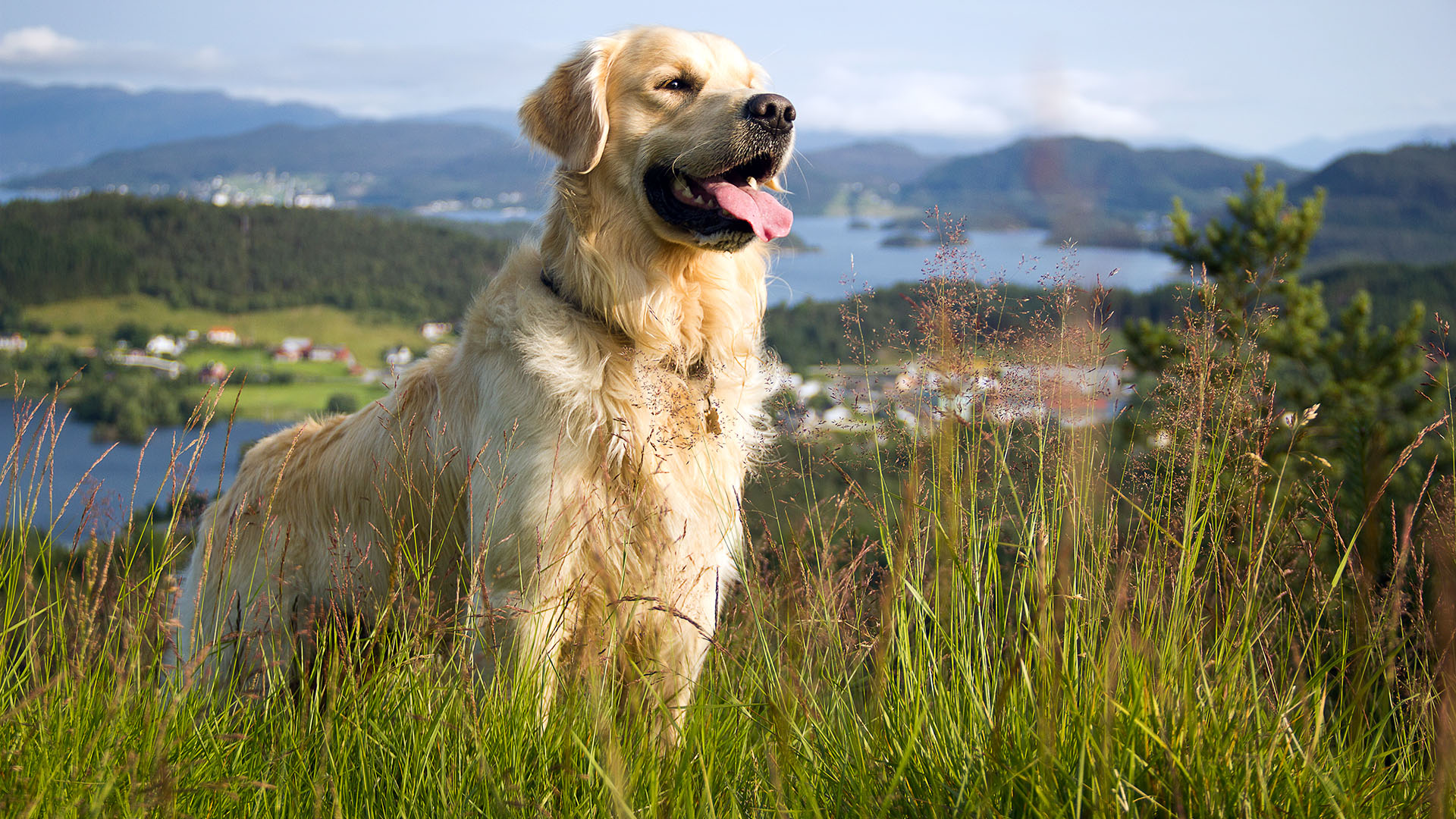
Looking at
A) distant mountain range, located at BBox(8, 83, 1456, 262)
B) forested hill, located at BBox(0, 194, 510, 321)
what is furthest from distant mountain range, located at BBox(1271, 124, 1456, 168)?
forested hill, located at BBox(0, 194, 510, 321)

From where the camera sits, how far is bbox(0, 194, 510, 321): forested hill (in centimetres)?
4862

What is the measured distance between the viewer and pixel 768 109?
2838 millimetres

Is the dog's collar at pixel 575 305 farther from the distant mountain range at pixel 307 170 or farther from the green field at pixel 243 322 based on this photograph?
the distant mountain range at pixel 307 170

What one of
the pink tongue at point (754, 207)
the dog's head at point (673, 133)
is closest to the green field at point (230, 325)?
the dog's head at point (673, 133)

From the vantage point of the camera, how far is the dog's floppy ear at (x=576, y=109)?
3.03 meters

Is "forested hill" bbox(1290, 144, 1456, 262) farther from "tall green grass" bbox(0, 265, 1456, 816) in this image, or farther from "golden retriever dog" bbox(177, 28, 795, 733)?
"tall green grass" bbox(0, 265, 1456, 816)

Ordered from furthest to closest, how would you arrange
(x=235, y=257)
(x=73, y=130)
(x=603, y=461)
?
1. (x=73, y=130)
2. (x=235, y=257)
3. (x=603, y=461)

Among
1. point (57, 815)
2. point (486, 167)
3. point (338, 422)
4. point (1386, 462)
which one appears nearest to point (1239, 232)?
point (1386, 462)

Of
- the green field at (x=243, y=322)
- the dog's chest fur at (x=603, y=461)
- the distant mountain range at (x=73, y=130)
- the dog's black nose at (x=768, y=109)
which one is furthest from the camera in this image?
the distant mountain range at (x=73, y=130)

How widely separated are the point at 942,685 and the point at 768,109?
1999mm

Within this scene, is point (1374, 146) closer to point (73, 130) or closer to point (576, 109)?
point (576, 109)

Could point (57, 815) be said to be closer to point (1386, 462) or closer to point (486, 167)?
point (1386, 462)

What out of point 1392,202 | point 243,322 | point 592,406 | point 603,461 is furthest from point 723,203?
point 1392,202

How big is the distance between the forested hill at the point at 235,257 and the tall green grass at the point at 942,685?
160ft
